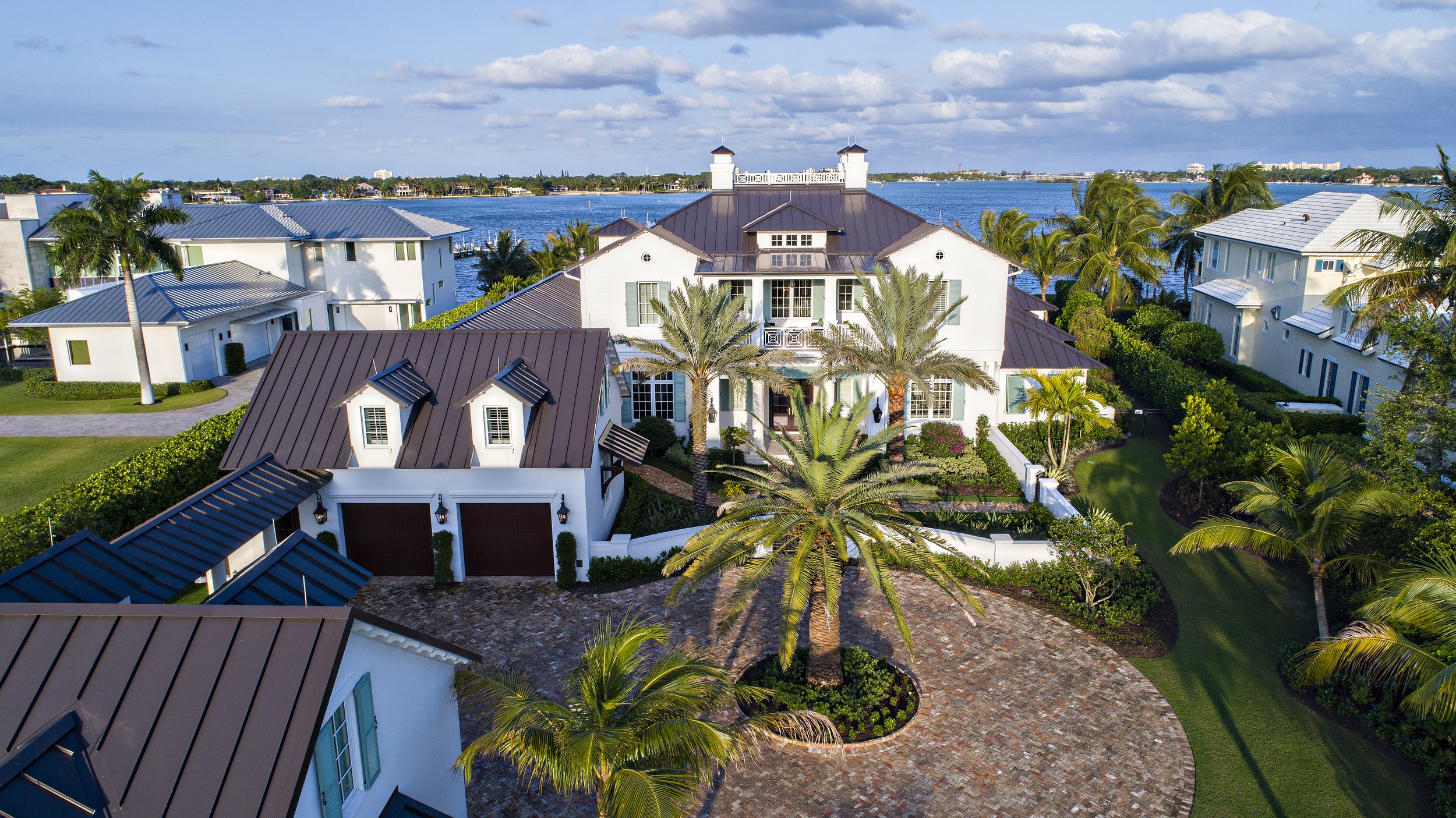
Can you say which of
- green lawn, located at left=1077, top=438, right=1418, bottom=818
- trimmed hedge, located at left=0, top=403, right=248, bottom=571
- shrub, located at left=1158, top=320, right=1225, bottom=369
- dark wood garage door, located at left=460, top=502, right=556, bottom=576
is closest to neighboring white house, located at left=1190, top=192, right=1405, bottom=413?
shrub, located at left=1158, top=320, right=1225, bottom=369

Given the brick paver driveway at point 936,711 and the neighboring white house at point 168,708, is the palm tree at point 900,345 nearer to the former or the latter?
the brick paver driveway at point 936,711

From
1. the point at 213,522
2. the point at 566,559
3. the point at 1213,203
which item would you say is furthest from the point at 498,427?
the point at 1213,203

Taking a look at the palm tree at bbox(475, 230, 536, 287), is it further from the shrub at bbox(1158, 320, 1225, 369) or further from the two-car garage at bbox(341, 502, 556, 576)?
the shrub at bbox(1158, 320, 1225, 369)

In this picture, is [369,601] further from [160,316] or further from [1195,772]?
[160,316]

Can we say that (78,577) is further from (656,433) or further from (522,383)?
(656,433)

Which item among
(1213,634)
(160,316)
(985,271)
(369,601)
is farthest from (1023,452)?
(160,316)
